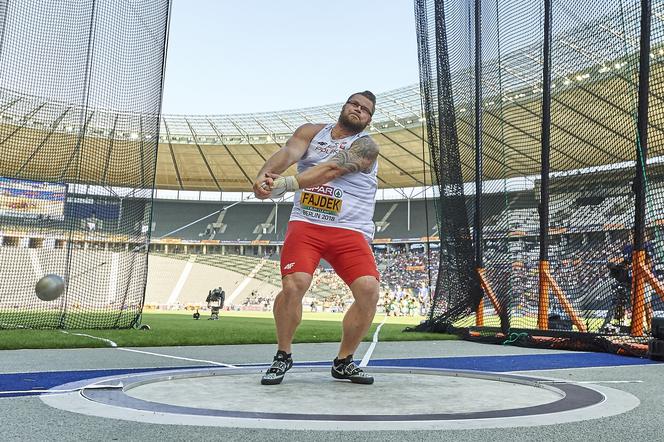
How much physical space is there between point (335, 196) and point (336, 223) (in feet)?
0.53

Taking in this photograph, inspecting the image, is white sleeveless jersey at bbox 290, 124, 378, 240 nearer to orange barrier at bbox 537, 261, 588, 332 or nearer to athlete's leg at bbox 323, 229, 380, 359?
athlete's leg at bbox 323, 229, 380, 359

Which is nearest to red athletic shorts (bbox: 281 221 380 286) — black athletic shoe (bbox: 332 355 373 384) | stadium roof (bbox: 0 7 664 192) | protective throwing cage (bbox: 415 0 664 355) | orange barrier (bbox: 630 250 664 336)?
black athletic shoe (bbox: 332 355 373 384)

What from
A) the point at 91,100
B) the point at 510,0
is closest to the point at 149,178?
the point at 91,100

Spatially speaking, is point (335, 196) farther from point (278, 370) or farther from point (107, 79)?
point (107, 79)

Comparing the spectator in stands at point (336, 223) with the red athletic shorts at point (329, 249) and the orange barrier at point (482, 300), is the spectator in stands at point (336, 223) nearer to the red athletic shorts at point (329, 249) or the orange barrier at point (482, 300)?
the red athletic shorts at point (329, 249)

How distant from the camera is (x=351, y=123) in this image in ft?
11.8

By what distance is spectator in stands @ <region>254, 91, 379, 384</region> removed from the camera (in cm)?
338

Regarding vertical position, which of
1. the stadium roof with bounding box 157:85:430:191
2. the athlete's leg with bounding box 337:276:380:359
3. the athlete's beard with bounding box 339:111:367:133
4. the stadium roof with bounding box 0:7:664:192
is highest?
the stadium roof with bounding box 157:85:430:191

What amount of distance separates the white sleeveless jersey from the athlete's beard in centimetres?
5

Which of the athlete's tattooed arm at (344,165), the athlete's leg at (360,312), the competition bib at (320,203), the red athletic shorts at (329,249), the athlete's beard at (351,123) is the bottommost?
the athlete's leg at (360,312)

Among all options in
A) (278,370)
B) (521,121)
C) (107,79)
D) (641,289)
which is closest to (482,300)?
(641,289)

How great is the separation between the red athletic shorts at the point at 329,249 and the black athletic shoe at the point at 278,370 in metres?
0.47

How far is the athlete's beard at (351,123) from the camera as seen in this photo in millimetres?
3607

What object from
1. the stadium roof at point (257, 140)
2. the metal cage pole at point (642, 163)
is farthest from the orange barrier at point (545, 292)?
the stadium roof at point (257, 140)
